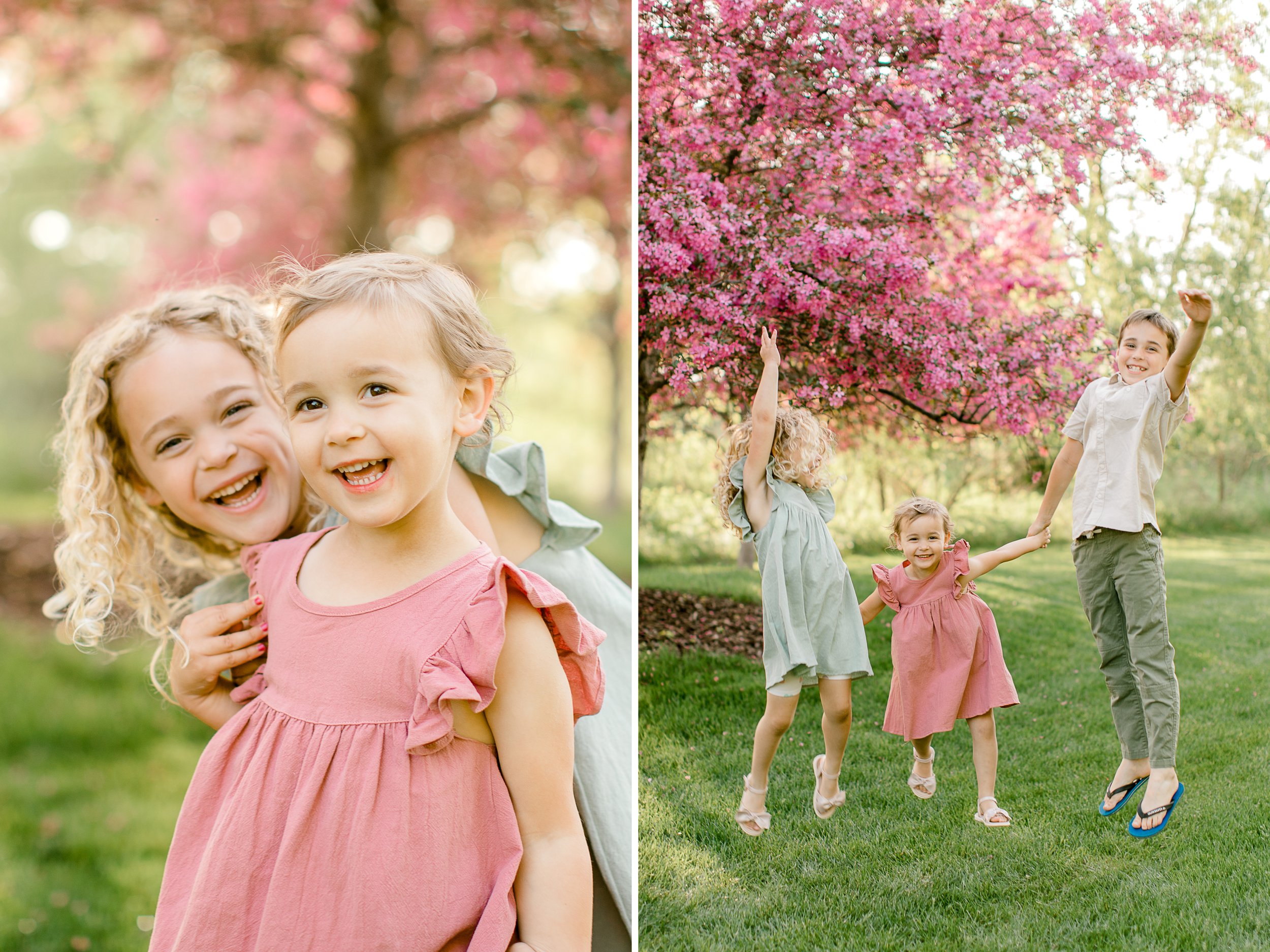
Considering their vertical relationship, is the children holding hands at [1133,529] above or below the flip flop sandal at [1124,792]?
above

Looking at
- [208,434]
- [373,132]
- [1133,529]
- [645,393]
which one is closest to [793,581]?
[645,393]

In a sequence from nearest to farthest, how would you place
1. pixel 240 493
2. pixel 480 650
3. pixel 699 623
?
pixel 480 650 → pixel 240 493 → pixel 699 623

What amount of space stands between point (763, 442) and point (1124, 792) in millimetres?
977

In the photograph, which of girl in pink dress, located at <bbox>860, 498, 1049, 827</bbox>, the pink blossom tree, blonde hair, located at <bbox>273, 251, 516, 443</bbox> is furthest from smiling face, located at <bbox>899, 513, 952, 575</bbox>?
blonde hair, located at <bbox>273, 251, 516, 443</bbox>

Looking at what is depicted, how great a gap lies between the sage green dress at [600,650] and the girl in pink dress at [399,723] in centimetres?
33

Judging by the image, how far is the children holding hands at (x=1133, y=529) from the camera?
191 cm

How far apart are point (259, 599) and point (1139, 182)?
1.86 meters

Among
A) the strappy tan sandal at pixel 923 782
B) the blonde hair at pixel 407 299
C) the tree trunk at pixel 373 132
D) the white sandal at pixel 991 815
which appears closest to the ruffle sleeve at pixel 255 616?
the blonde hair at pixel 407 299

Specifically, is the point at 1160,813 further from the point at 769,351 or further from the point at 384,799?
the point at 384,799

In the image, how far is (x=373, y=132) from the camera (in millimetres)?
5918

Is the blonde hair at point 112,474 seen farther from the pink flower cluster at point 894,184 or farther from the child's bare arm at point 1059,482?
the child's bare arm at point 1059,482

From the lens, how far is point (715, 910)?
2.05 m

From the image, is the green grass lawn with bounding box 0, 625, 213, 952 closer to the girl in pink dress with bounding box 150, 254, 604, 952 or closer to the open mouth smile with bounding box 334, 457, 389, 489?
the girl in pink dress with bounding box 150, 254, 604, 952

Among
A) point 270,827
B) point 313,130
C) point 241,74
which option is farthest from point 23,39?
point 270,827
